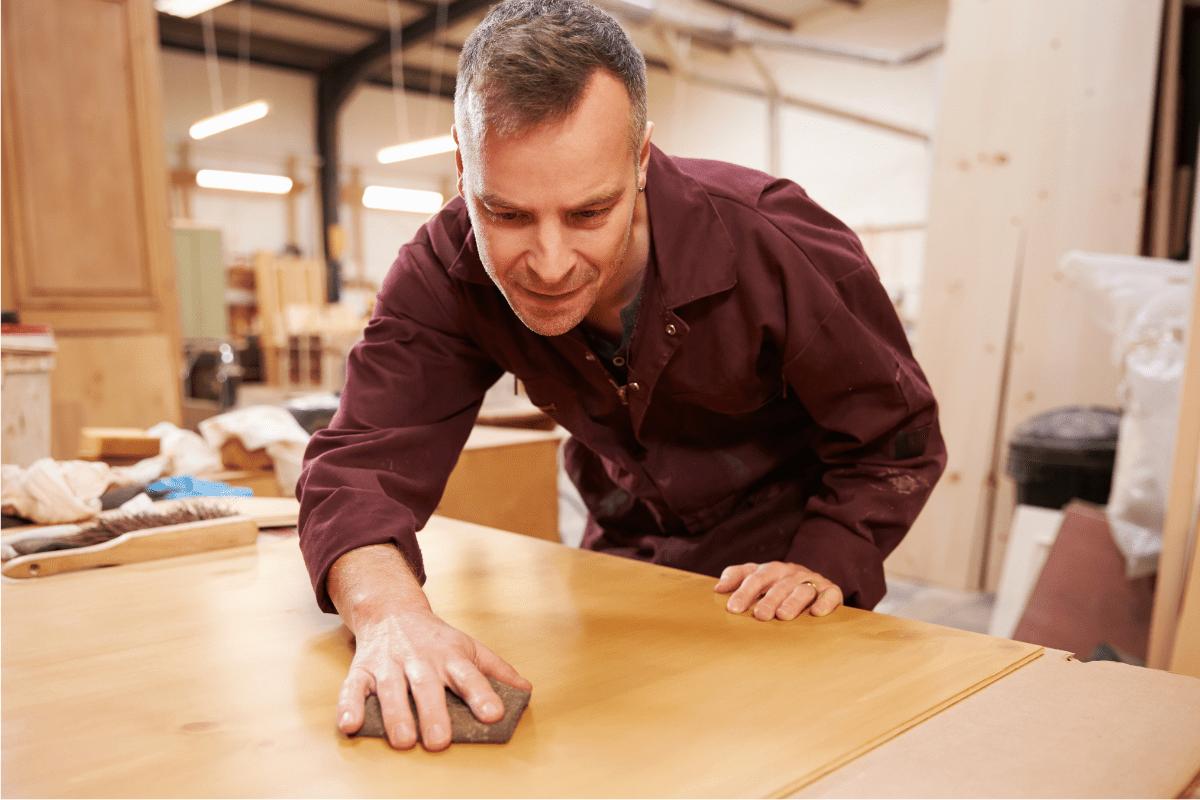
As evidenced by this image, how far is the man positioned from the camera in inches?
34.4

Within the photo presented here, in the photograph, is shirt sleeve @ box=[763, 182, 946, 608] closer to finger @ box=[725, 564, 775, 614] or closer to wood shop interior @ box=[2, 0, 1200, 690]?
finger @ box=[725, 564, 775, 614]

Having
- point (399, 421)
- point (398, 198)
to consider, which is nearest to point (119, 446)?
Answer: point (399, 421)

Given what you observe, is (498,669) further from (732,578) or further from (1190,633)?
(1190,633)

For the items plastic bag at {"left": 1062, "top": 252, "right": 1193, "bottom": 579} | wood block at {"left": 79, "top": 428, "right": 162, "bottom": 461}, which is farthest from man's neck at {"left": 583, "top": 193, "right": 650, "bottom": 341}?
plastic bag at {"left": 1062, "top": 252, "right": 1193, "bottom": 579}

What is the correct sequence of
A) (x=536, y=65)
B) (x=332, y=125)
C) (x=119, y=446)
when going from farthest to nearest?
1. (x=332, y=125)
2. (x=119, y=446)
3. (x=536, y=65)

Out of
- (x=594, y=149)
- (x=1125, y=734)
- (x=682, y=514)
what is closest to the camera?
(x=1125, y=734)

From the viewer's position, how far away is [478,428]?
2783 millimetres

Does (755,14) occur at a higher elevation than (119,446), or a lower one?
higher

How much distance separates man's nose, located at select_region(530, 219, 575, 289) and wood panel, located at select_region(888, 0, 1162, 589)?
9.14 feet

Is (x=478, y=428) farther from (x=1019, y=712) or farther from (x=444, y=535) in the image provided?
(x=1019, y=712)

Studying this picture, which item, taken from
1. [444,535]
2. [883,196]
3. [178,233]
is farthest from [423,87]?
[444,535]

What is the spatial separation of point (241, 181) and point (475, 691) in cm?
949

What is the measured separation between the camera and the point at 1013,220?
316 centimetres

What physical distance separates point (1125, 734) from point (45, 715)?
90 cm
